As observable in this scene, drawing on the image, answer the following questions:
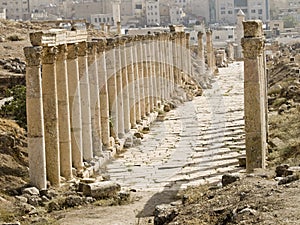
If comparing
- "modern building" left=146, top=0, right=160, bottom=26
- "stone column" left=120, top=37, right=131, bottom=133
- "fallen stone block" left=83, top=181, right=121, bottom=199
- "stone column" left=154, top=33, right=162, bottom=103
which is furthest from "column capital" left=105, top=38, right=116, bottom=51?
"modern building" left=146, top=0, right=160, bottom=26

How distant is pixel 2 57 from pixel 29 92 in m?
19.0

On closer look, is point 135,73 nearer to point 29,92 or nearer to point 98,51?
point 98,51

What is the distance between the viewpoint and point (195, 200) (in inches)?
557

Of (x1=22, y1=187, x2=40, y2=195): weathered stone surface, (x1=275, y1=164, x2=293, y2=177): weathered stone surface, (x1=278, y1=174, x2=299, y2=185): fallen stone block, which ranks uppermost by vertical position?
(x1=278, y1=174, x2=299, y2=185): fallen stone block

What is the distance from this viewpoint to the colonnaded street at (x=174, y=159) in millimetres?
14984

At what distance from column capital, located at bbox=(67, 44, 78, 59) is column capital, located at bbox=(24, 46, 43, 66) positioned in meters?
3.15

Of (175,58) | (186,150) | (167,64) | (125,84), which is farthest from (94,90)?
(175,58)

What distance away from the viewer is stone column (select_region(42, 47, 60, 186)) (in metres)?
17.1

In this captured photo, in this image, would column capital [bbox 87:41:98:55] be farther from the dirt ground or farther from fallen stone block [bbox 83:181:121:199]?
fallen stone block [bbox 83:181:121:199]

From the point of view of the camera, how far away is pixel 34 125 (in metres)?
16.5

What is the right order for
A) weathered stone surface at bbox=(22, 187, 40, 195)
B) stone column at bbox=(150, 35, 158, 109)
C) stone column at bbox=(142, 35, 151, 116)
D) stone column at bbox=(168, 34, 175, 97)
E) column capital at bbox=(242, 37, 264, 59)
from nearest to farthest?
weathered stone surface at bbox=(22, 187, 40, 195) < column capital at bbox=(242, 37, 264, 59) < stone column at bbox=(142, 35, 151, 116) < stone column at bbox=(150, 35, 158, 109) < stone column at bbox=(168, 34, 175, 97)

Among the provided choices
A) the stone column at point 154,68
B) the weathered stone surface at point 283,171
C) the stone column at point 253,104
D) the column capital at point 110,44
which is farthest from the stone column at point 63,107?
the stone column at point 154,68

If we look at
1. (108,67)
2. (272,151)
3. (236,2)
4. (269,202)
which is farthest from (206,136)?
(236,2)

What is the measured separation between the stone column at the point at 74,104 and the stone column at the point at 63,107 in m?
0.89
